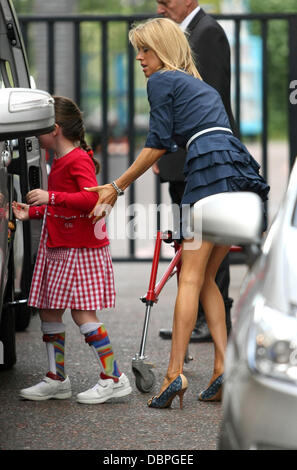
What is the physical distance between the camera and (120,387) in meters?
5.05

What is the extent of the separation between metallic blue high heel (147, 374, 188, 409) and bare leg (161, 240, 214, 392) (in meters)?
0.03

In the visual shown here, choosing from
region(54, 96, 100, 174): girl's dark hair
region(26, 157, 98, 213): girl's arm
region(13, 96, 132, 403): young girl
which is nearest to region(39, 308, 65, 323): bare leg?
region(13, 96, 132, 403): young girl

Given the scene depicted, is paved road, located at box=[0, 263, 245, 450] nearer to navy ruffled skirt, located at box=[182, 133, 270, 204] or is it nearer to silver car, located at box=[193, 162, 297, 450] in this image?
navy ruffled skirt, located at box=[182, 133, 270, 204]

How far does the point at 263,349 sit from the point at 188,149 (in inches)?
85.5

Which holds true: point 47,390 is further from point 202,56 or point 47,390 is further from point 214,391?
point 202,56

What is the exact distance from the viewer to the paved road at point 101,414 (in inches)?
172

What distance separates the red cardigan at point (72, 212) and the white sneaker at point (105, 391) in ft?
2.10

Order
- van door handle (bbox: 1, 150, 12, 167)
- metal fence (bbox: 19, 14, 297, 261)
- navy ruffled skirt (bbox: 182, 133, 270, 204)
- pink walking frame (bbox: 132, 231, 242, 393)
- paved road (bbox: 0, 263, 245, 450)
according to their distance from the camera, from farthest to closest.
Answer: metal fence (bbox: 19, 14, 297, 261), pink walking frame (bbox: 132, 231, 242, 393), navy ruffled skirt (bbox: 182, 133, 270, 204), van door handle (bbox: 1, 150, 12, 167), paved road (bbox: 0, 263, 245, 450)

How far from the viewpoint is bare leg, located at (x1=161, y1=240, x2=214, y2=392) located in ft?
15.8

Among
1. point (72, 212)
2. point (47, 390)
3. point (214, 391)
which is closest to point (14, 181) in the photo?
point (72, 212)

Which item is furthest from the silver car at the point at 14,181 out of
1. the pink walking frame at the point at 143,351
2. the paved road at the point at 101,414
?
the pink walking frame at the point at 143,351

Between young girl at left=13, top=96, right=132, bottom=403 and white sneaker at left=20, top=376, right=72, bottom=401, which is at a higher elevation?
young girl at left=13, top=96, right=132, bottom=403

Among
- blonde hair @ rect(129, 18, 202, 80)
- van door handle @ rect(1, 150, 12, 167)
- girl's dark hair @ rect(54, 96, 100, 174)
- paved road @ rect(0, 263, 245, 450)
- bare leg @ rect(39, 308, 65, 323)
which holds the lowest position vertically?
paved road @ rect(0, 263, 245, 450)
